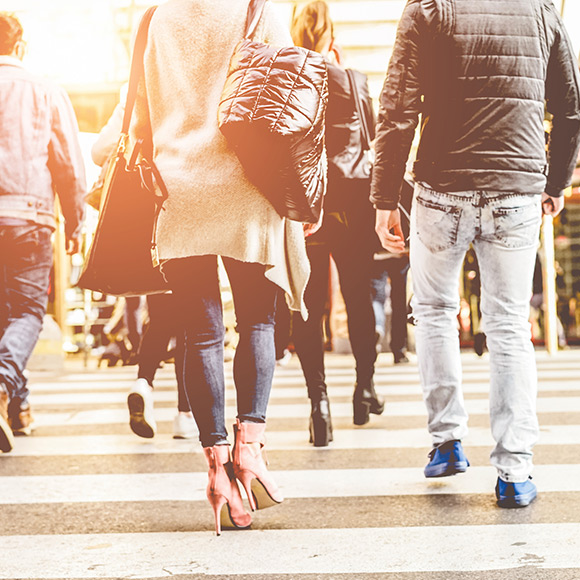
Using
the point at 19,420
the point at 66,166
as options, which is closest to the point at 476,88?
the point at 66,166

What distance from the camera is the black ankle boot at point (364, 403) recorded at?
5.09 m

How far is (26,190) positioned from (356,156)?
1.66 metres

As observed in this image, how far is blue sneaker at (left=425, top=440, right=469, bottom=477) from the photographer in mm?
3555

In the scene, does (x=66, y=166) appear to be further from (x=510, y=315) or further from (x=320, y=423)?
(x=510, y=315)

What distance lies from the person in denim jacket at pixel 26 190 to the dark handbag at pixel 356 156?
1448 mm

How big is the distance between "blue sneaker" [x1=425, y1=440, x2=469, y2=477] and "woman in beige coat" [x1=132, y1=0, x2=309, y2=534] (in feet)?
2.63

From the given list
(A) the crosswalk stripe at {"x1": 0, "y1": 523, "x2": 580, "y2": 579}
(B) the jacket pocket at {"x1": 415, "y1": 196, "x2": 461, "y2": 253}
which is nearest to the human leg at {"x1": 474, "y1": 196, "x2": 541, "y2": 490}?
(B) the jacket pocket at {"x1": 415, "y1": 196, "x2": 461, "y2": 253}

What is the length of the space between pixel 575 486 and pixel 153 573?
5.69 feet

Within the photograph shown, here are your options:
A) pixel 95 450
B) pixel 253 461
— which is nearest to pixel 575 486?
pixel 253 461

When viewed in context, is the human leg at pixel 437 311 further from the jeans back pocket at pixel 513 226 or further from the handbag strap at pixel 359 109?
the handbag strap at pixel 359 109

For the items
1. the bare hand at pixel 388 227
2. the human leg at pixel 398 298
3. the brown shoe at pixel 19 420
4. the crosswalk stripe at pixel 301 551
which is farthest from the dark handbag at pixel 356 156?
the human leg at pixel 398 298

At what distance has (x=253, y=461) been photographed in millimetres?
3010

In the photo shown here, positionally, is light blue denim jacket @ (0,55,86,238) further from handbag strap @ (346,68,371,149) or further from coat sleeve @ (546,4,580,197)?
coat sleeve @ (546,4,580,197)

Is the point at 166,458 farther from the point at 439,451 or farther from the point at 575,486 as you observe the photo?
the point at 575,486
